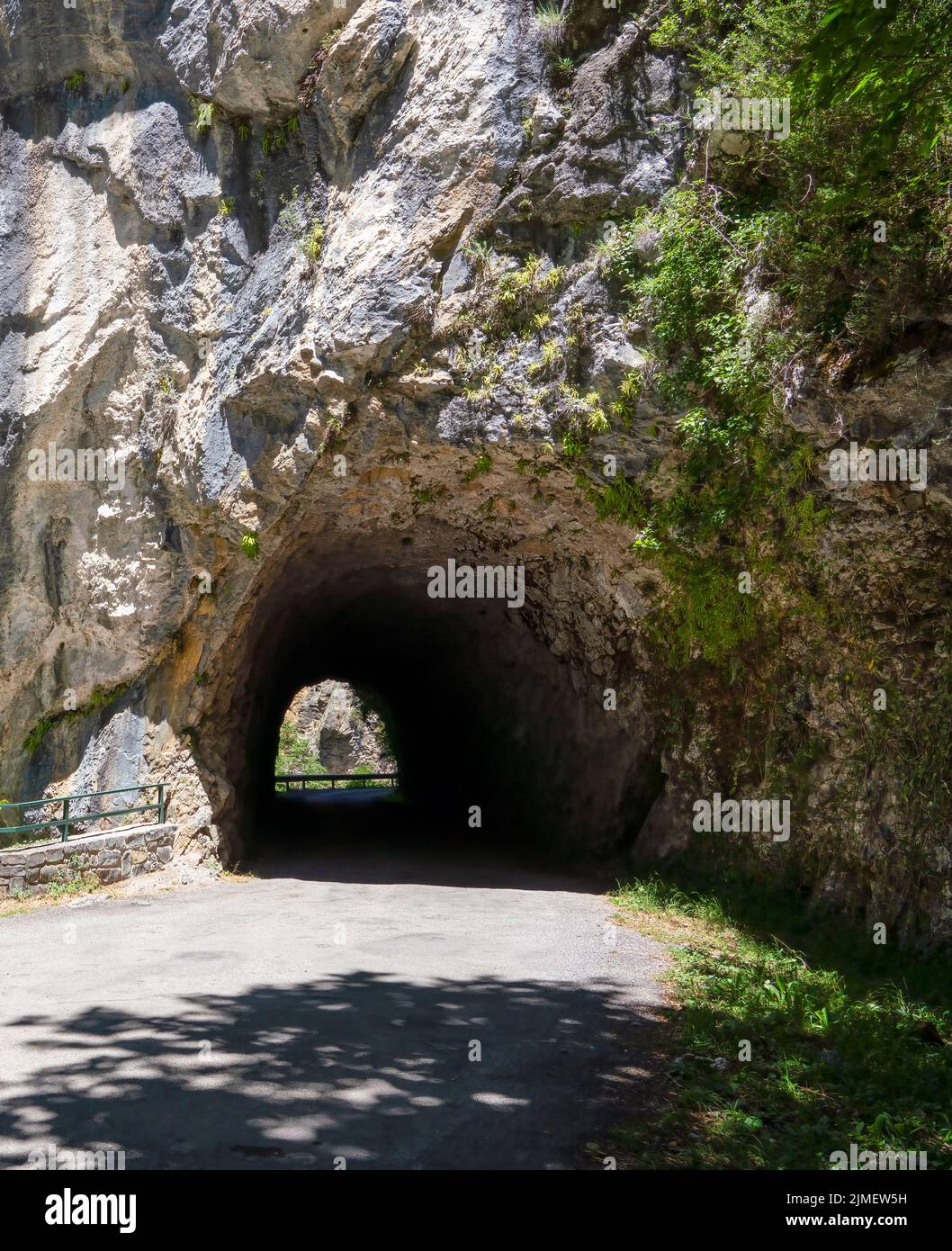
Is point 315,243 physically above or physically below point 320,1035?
above

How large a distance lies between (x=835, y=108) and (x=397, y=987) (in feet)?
25.3

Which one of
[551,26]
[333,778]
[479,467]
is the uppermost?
[551,26]

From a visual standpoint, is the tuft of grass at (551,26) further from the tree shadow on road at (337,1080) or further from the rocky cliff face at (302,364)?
the tree shadow on road at (337,1080)

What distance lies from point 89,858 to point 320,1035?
250 inches

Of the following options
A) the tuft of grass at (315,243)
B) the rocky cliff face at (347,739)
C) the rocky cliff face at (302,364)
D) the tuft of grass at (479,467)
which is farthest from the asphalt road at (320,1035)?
the rocky cliff face at (347,739)

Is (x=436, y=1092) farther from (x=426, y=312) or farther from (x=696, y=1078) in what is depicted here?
(x=426, y=312)

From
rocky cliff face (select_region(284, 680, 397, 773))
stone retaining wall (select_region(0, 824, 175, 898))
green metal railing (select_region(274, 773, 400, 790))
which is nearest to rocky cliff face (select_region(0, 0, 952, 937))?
stone retaining wall (select_region(0, 824, 175, 898))

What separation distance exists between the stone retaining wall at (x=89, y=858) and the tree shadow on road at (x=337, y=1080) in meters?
4.82

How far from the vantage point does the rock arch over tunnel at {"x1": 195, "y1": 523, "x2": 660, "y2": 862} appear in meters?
14.3

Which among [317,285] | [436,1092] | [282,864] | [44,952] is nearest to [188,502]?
[317,285]

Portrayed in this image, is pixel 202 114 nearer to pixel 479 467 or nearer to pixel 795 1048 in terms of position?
pixel 479 467

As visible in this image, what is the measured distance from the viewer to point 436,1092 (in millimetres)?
5051

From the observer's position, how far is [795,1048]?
6.38m

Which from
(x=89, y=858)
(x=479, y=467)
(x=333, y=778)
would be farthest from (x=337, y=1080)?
(x=333, y=778)
